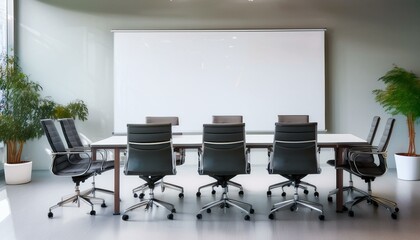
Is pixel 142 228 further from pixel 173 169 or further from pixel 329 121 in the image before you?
pixel 329 121

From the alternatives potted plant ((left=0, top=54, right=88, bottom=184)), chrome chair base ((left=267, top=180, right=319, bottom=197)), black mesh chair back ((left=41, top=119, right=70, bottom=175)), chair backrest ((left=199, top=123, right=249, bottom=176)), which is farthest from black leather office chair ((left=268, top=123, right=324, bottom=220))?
potted plant ((left=0, top=54, right=88, bottom=184))

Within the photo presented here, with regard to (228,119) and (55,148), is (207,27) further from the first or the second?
(55,148)

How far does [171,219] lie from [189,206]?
0.46m

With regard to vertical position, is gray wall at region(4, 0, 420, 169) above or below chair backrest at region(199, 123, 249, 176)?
above

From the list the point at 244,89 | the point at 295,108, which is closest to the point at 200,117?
the point at 244,89

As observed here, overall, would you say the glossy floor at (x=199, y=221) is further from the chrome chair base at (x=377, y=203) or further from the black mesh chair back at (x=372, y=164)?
the black mesh chair back at (x=372, y=164)

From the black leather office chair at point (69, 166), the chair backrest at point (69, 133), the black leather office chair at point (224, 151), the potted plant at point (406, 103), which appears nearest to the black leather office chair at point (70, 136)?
the chair backrest at point (69, 133)

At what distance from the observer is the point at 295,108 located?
580 centimetres

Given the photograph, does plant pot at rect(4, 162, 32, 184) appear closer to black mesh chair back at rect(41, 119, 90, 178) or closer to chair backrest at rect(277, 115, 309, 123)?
black mesh chair back at rect(41, 119, 90, 178)

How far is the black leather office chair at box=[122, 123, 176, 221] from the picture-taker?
324cm

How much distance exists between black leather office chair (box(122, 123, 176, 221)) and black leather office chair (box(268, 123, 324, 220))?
1.16 metres

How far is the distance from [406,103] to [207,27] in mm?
3683

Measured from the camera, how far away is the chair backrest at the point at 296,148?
323 cm

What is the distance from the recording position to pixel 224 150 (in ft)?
10.9
